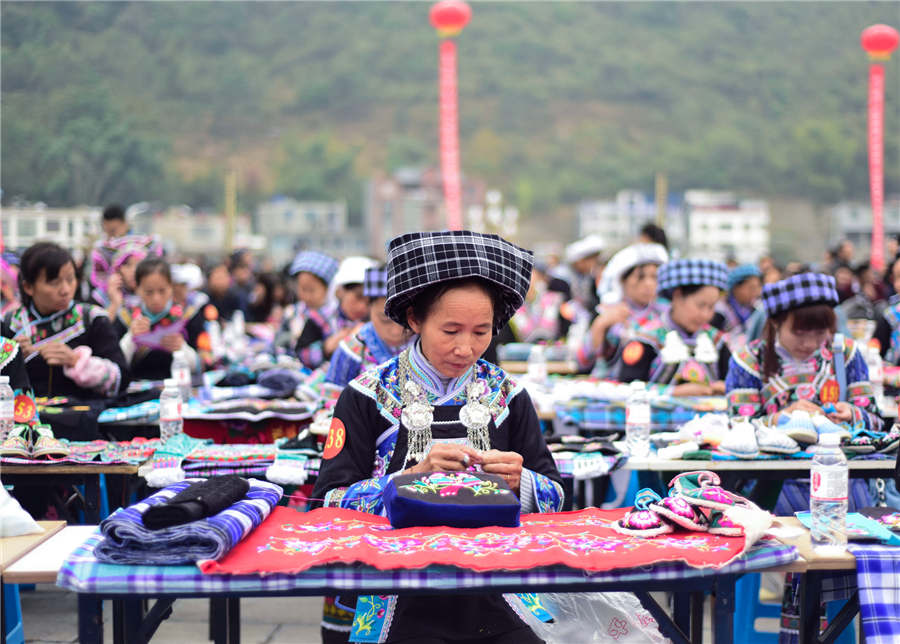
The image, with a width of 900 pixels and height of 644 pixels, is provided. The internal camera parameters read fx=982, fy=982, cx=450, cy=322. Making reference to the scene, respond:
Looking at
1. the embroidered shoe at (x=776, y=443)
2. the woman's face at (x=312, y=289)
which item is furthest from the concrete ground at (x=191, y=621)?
the woman's face at (x=312, y=289)

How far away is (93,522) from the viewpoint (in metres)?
3.92

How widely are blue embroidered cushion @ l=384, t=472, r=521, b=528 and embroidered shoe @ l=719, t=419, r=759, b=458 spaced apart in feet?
5.80

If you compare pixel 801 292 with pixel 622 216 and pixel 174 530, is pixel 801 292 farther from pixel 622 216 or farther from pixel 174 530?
pixel 622 216

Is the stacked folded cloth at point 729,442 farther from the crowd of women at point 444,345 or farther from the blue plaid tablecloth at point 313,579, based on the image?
the blue plaid tablecloth at point 313,579

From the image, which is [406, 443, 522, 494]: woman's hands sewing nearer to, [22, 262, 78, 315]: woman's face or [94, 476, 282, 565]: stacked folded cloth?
[94, 476, 282, 565]: stacked folded cloth

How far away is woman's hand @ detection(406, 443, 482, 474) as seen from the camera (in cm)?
251

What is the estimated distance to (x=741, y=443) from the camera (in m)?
3.96

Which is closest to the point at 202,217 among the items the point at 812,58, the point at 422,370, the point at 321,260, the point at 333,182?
the point at 333,182

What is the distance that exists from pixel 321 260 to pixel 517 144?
234 ft

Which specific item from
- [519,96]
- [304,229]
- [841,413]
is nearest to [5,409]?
[841,413]

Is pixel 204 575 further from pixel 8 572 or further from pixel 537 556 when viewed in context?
pixel 537 556

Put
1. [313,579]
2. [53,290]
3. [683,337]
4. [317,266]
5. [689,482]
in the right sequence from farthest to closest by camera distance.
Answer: [317,266]
[683,337]
[53,290]
[689,482]
[313,579]

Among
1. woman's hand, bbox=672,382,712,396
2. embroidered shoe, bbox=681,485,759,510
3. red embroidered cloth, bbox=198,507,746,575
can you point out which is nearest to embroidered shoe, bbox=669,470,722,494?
embroidered shoe, bbox=681,485,759,510

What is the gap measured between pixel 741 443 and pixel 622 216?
61034 mm
